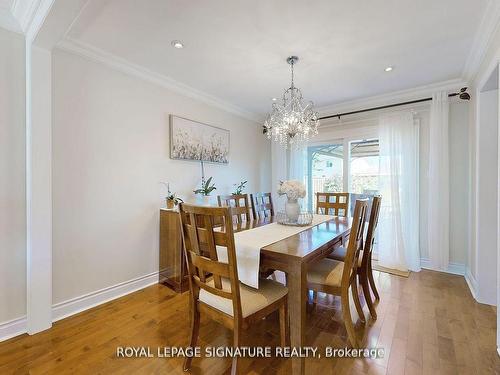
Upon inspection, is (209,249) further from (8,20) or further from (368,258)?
(8,20)

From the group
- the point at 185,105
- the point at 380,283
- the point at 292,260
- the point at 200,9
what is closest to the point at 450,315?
the point at 380,283

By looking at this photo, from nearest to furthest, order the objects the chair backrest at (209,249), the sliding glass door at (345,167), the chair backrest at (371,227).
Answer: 1. the chair backrest at (209,249)
2. the chair backrest at (371,227)
3. the sliding glass door at (345,167)

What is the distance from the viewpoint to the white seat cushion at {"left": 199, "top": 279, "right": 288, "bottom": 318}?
4.45ft

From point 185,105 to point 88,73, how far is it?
1.13 metres

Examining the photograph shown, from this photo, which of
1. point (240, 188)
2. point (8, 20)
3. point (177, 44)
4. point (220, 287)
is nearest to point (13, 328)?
point (220, 287)

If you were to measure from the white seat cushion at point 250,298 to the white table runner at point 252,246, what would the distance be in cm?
6

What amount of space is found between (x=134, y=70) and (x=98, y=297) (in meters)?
2.38

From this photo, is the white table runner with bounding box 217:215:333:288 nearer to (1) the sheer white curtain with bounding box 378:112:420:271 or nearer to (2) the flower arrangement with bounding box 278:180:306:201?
(2) the flower arrangement with bounding box 278:180:306:201

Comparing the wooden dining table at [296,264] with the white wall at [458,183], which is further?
the white wall at [458,183]

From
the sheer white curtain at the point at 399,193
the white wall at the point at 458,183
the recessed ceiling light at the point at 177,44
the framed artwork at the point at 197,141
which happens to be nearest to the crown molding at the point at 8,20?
the recessed ceiling light at the point at 177,44

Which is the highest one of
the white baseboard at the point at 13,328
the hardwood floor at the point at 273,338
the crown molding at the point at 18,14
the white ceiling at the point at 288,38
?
the white ceiling at the point at 288,38

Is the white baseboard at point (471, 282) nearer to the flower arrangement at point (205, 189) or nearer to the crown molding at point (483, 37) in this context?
the crown molding at point (483, 37)

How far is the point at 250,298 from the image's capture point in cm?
143

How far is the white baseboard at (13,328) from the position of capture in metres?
1.77
